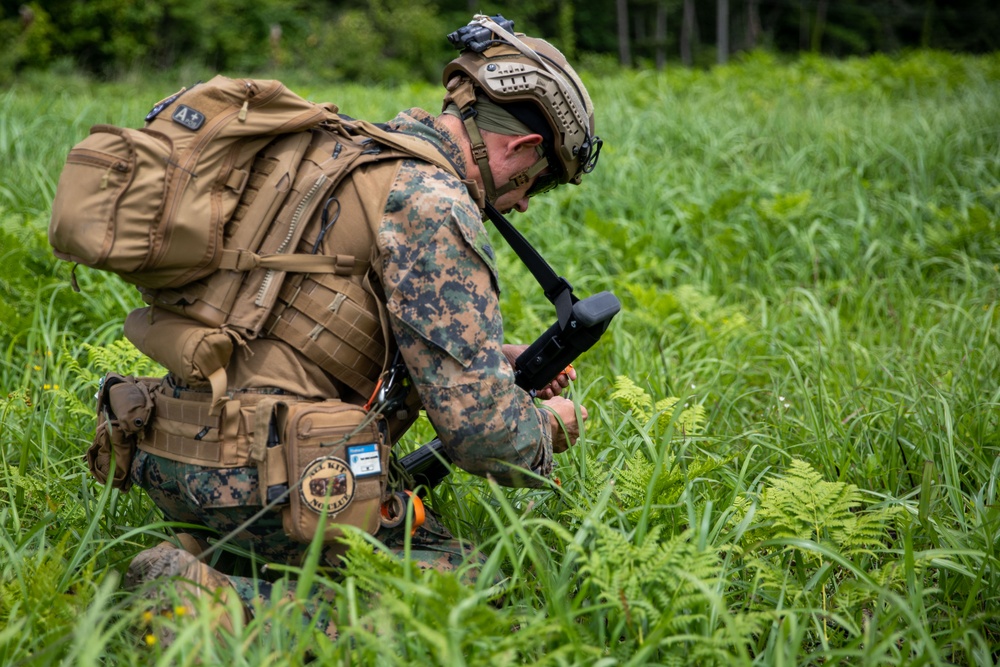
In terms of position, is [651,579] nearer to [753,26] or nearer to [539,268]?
[539,268]

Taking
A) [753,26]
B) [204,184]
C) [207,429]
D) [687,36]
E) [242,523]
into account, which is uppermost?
[204,184]

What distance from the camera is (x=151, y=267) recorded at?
6.22ft

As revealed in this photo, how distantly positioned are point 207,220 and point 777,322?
342 cm

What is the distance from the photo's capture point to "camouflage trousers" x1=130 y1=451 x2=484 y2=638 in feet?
6.68

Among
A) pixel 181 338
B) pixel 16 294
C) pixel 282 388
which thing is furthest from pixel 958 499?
pixel 16 294

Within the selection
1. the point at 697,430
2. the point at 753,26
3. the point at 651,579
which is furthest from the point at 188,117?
the point at 753,26

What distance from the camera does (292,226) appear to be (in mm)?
2035

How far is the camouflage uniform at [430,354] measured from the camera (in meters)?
1.98

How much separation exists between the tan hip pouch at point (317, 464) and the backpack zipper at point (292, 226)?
273 mm

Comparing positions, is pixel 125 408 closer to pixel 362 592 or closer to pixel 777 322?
pixel 362 592

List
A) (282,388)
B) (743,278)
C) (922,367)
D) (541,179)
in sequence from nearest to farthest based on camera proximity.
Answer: (282,388), (541,179), (922,367), (743,278)

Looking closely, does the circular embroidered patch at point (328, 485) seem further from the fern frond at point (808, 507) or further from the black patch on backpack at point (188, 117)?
the fern frond at point (808, 507)

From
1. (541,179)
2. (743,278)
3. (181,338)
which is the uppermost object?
(541,179)

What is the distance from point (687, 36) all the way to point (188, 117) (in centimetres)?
3005
